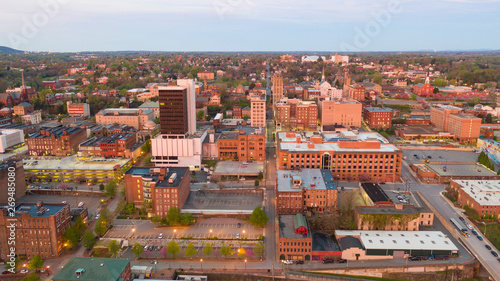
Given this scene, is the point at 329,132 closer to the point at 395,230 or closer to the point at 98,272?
the point at 395,230

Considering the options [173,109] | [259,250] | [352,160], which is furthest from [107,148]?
[352,160]

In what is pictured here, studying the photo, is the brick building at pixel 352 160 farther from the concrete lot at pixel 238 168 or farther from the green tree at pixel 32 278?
the green tree at pixel 32 278

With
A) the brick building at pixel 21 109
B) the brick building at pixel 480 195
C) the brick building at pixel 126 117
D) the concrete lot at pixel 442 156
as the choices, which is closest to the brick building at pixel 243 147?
the concrete lot at pixel 442 156

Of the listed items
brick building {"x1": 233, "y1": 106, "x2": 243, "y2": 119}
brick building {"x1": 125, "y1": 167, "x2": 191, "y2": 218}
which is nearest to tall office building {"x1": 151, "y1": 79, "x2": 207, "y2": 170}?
brick building {"x1": 125, "y1": 167, "x2": 191, "y2": 218}

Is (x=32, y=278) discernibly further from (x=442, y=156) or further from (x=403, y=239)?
(x=442, y=156)

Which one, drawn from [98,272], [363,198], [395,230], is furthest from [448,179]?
[98,272]

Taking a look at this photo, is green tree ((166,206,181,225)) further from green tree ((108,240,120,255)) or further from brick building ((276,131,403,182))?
brick building ((276,131,403,182))

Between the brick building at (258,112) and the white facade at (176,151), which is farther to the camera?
the brick building at (258,112)
